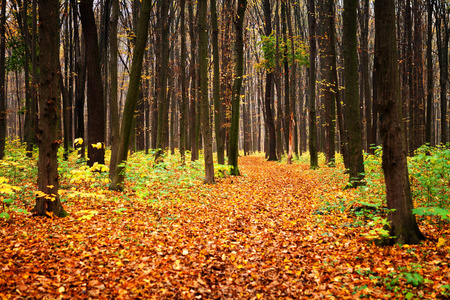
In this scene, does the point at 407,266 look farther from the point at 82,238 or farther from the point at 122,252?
the point at 82,238

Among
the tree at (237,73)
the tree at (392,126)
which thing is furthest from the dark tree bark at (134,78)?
the tree at (392,126)

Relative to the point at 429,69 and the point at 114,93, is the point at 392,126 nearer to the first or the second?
the point at 114,93

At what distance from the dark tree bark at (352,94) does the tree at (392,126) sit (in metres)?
4.53

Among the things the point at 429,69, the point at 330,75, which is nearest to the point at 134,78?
the point at 330,75

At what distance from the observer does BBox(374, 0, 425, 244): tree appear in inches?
162

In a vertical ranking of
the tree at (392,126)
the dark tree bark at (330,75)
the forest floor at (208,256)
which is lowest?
the forest floor at (208,256)

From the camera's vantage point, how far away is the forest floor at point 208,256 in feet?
10.9

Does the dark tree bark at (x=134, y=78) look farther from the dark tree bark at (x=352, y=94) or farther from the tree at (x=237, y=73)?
the dark tree bark at (x=352, y=94)

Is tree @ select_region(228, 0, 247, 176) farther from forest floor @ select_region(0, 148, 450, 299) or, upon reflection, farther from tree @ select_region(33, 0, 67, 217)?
tree @ select_region(33, 0, 67, 217)

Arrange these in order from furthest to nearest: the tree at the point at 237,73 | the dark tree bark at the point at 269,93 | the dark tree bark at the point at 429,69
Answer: the dark tree bark at the point at 269,93
the dark tree bark at the point at 429,69
the tree at the point at 237,73

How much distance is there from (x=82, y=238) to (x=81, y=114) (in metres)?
10.5

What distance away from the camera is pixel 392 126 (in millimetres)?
4109

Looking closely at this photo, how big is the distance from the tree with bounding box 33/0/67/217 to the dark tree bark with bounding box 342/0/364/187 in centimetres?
834

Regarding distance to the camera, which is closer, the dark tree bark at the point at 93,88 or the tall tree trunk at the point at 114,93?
the tall tree trunk at the point at 114,93
